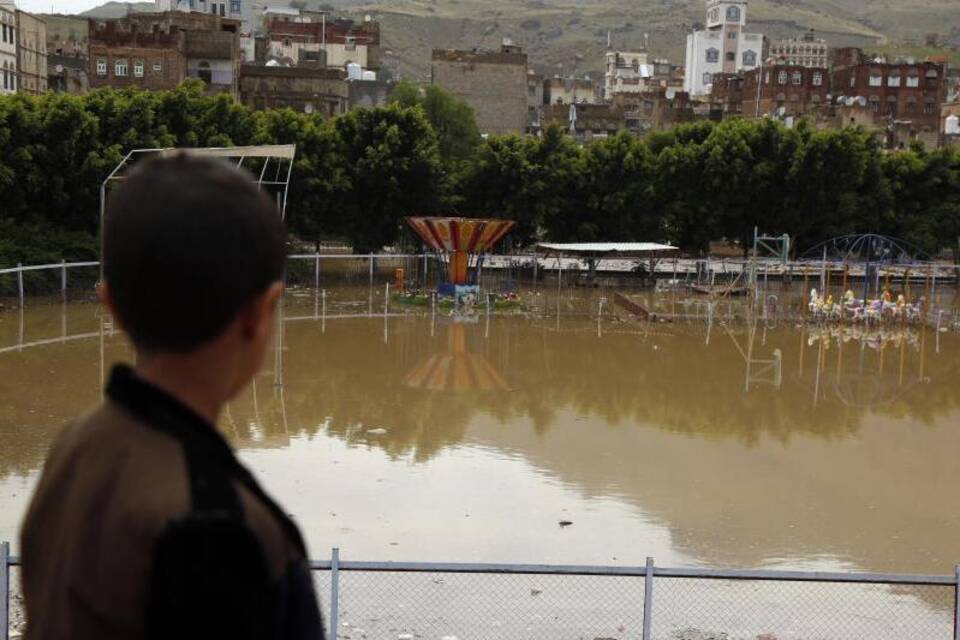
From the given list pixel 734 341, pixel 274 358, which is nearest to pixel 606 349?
pixel 734 341

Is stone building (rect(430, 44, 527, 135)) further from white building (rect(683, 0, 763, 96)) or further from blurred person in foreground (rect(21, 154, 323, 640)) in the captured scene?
blurred person in foreground (rect(21, 154, 323, 640))

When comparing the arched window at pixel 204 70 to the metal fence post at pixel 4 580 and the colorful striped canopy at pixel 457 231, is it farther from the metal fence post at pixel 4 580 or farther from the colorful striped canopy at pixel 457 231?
the metal fence post at pixel 4 580

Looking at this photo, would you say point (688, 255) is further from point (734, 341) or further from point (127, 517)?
point (127, 517)

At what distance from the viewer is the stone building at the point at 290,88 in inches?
2501

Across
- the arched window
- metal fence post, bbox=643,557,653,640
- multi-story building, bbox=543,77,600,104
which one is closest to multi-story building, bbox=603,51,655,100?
multi-story building, bbox=543,77,600,104

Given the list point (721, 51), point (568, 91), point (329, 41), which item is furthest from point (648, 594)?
point (721, 51)

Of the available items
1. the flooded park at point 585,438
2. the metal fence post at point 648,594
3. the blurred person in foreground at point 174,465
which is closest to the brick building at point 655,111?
the flooded park at point 585,438

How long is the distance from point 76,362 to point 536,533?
44.5ft

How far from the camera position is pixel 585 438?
18.2m

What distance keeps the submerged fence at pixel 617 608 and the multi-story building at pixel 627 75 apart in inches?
4294

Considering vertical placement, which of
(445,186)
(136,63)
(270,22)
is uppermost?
(270,22)

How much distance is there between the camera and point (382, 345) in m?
27.1

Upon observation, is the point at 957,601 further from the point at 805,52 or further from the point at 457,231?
the point at 805,52

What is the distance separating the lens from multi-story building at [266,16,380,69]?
294 ft
